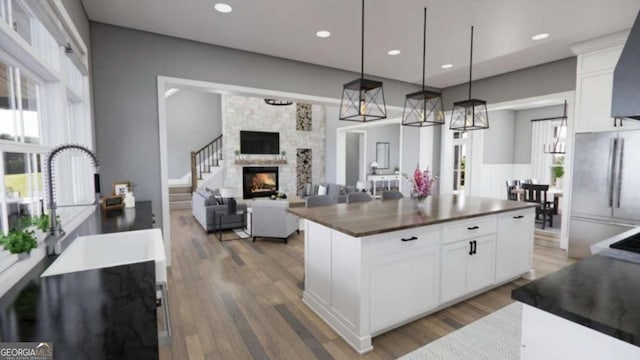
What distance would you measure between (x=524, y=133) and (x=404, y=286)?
8.31 metres

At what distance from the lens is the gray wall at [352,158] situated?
12.6 m

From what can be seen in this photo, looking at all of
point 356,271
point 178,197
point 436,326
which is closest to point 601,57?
point 436,326

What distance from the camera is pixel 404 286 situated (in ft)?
8.20

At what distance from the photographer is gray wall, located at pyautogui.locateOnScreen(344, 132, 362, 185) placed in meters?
12.6

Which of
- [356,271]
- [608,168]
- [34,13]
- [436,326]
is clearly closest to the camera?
[34,13]

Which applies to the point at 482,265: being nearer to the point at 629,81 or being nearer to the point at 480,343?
the point at 480,343

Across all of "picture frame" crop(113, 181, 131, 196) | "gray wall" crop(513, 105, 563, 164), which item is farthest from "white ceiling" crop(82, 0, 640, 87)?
"gray wall" crop(513, 105, 563, 164)

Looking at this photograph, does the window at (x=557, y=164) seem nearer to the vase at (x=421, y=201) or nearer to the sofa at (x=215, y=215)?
the vase at (x=421, y=201)

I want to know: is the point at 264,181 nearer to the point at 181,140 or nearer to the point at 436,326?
the point at 181,140

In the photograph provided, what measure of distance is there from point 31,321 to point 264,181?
30.0ft

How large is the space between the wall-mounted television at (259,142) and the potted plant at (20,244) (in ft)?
27.5

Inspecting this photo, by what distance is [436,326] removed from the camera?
2.64 metres

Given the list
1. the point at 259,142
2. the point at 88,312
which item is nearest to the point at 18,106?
the point at 88,312

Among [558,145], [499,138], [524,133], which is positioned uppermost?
[524,133]
